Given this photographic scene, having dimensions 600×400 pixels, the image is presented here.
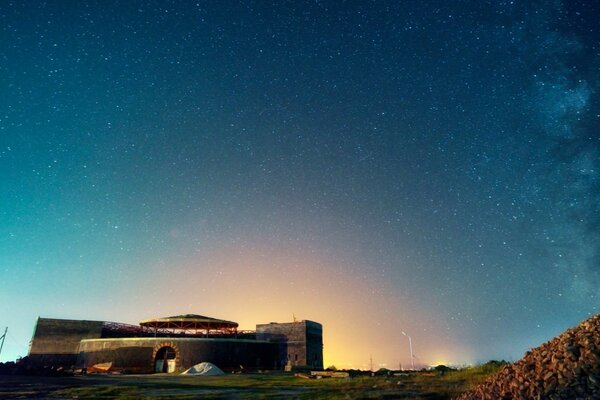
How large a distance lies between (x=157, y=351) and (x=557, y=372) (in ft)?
108

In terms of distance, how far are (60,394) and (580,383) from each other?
16.7 metres

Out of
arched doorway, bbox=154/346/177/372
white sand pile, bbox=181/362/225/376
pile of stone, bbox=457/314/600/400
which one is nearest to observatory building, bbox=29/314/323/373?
arched doorway, bbox=154/346/177/372

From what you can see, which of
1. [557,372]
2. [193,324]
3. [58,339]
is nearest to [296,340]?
[193,324]

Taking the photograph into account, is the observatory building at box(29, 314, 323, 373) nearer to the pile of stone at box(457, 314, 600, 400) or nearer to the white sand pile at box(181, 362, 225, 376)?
the white sand pile at box(181, 362, 225, 376)

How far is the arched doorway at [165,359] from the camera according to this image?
33.6 meters

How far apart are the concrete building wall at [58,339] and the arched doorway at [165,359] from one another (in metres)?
12.3

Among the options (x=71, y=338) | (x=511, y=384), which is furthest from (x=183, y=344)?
(x=511, y=384)

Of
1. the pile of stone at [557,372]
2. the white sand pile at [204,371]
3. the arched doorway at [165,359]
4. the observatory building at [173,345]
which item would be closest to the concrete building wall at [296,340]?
the observatory building at [173,345]

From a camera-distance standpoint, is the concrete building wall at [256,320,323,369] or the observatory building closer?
the observatory building

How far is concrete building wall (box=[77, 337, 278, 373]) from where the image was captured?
33.6m

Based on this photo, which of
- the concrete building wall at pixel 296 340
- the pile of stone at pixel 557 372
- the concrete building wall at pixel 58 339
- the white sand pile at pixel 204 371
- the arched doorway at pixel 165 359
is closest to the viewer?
the pile of stone at pixel 557 372

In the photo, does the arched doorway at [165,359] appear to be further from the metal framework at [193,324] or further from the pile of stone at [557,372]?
the pile of stone at [557,372]

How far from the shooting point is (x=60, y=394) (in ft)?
46.4

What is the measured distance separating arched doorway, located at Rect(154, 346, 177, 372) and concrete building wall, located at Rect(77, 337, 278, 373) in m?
0.27
